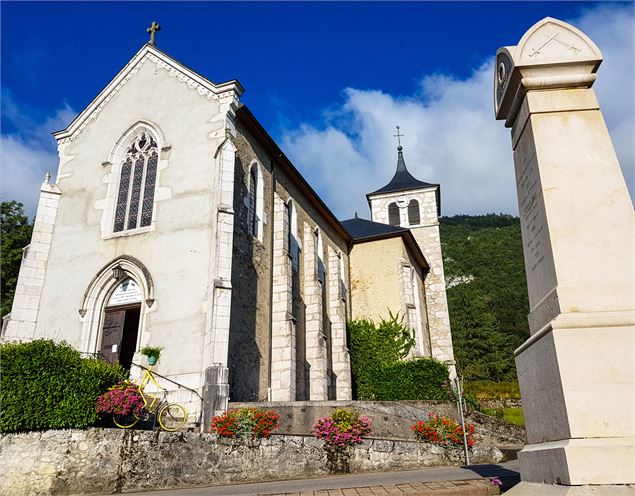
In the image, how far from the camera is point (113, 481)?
805 centimetres

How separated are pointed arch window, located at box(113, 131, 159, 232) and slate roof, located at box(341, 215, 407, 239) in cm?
1325

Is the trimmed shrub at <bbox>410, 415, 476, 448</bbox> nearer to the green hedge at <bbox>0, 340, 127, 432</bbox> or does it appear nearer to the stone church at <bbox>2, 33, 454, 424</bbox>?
the stone church at <bbox>2, 33, 454, 424</bbox>

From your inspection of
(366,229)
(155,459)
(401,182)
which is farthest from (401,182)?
(155,459)

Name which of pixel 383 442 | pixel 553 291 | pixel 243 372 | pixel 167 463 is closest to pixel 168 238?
pixel 243 372

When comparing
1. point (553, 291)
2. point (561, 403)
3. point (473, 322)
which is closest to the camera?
point (561, 403)

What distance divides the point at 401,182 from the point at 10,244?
27.0 m

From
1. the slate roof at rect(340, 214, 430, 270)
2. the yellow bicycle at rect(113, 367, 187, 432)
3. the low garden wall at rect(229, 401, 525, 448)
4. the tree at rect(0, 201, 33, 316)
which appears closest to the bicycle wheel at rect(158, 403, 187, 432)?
the yellow bicycle at rect(113, 367, 187, 432)

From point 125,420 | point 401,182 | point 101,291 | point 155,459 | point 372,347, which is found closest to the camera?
point 155,459

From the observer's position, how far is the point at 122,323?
46.8 feet

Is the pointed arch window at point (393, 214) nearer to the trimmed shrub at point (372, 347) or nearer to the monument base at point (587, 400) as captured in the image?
the trimmed shrub at point (372, 347)

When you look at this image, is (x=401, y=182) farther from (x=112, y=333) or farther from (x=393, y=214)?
(x=112, y=333)

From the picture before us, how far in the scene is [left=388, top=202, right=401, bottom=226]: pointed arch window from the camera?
119ft

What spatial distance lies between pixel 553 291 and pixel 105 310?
45.1 feet

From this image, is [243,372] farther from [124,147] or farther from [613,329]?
[613,329]
